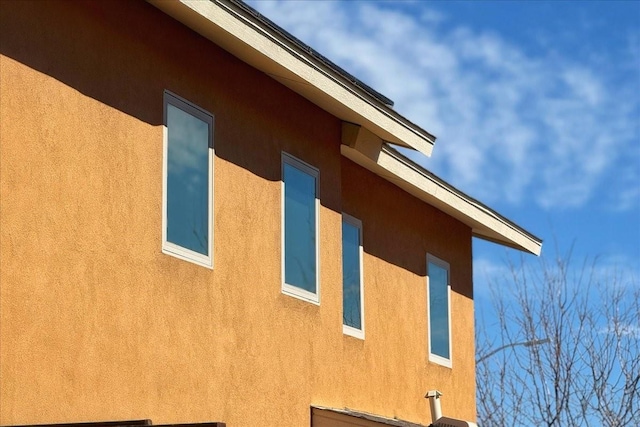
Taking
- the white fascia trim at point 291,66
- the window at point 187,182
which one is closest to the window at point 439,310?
the white fascia trim at point 291,66

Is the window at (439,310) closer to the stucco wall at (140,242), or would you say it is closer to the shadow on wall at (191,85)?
the shadow on wall at (191,85)

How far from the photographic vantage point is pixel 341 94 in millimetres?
13633

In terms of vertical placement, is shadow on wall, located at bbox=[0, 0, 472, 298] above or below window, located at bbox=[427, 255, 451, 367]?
above

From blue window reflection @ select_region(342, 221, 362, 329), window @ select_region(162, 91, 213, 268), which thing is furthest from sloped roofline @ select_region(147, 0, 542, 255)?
blue window reflection @ select_region(342, 221, 362, 329)

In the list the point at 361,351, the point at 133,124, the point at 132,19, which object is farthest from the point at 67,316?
the point at 361,351

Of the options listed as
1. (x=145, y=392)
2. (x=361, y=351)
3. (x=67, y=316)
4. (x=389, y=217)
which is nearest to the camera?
(x=67, y=316)

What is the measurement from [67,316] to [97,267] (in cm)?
57

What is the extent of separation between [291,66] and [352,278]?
3794 mm

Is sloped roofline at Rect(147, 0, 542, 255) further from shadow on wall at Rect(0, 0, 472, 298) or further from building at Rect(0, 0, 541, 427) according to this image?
shadow on wall at Rect(0, 0, 472, 298)

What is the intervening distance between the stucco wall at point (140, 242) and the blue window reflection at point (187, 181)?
0.20 metres

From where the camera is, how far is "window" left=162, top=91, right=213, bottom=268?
Result: 11594mm

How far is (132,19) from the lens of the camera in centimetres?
1132

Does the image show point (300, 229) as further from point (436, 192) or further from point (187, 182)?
point (436, 192)

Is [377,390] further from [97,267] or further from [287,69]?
[97,267]
